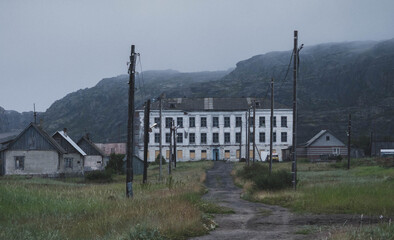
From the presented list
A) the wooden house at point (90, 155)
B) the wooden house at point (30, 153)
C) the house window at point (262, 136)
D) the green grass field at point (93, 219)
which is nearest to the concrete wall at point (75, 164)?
the wooden house at point (30, 153)

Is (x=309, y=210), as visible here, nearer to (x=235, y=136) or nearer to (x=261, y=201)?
(x=261, y=201)

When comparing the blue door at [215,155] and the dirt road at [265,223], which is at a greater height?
the dirt road at [265,223]

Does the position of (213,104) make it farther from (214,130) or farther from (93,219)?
(93,219)

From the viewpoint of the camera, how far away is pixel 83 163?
6100 centimetres

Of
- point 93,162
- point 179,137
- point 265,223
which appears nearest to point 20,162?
point 93,162

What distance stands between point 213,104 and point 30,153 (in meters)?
39.9

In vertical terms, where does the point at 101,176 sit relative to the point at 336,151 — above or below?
below

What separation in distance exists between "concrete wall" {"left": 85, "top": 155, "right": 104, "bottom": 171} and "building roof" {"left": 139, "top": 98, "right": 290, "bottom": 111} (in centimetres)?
1828

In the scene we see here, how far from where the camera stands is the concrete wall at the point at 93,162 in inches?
2586

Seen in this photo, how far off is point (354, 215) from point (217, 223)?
14.9 ft

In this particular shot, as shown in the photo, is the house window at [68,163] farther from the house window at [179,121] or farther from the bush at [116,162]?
the house window at [179,121]

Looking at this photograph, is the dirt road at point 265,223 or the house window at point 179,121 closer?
the dirt road at point 265,223

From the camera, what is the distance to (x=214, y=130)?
8500 centimetres

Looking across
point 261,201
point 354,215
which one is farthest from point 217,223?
point 261,201
